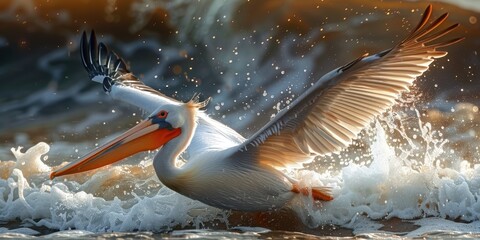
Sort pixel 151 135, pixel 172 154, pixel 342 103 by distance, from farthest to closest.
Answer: pixel 151 135 < pixel 172 154 < pixel 342 103

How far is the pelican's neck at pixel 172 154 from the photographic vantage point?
20.1ft

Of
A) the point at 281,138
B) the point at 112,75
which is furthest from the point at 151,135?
the point at 112,75

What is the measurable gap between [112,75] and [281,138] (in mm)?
2435

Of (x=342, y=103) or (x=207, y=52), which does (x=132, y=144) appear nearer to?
(x=342, y=103)

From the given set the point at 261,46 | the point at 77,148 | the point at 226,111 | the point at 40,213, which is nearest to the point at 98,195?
the point at 40,213

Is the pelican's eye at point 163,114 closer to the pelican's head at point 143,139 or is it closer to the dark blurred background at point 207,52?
the pelican's head at point 143,139

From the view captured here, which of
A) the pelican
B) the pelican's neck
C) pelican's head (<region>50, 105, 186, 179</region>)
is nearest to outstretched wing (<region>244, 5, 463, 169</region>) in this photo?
the pelican

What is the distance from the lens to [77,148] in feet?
32.1

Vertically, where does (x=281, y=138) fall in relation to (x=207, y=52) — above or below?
below

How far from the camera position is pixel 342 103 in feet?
19.6

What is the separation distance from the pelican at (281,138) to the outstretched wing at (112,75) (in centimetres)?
107

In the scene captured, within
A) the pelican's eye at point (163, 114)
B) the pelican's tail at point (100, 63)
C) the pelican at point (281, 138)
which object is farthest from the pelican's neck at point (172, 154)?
the pelican's tail at point (100, 63)

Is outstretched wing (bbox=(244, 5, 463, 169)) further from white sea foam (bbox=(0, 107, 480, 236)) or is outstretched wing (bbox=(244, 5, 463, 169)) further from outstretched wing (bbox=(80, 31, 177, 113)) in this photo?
outstretched wing (bbox=(80, 31, 177, 113))

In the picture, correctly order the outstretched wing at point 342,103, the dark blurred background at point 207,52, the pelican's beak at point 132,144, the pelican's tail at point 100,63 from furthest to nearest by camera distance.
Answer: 1. the dark blurred background at point 207,52
2. the pelican's tail at point 100,63
3. the pelican's beak at point 132,144
4. the outstretched wing at point 342,103
